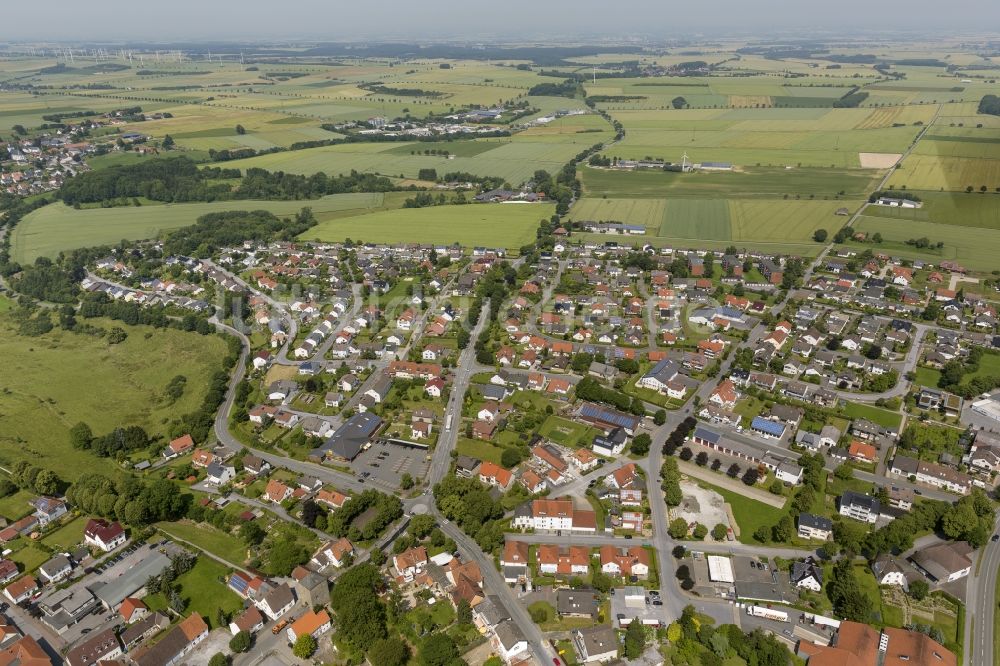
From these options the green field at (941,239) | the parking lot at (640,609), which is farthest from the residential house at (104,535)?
the green field at (941,239)

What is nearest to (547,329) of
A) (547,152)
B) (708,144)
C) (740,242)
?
(740,242)

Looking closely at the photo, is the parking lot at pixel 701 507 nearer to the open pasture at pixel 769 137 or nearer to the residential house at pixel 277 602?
the residential house at pixel 277 602

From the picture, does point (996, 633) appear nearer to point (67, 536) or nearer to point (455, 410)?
point (455, 410)

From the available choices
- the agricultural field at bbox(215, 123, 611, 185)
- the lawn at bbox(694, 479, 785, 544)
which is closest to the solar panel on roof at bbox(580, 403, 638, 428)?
the lawn at bbox(694, 479, 785, 544)

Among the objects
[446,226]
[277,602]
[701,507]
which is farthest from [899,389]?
[446,226]

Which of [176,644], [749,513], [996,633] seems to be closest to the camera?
[176,644]

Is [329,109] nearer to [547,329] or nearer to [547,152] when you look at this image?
[547,152]
